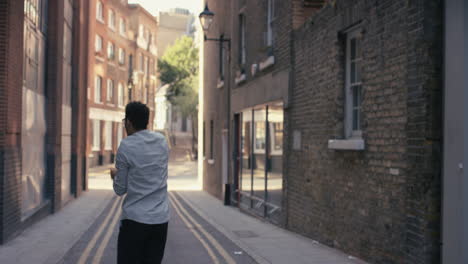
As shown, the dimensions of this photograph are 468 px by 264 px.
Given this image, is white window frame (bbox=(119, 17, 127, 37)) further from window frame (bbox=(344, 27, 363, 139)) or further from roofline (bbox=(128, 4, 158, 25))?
window frame (bbox=(344, 27, 363, 139))

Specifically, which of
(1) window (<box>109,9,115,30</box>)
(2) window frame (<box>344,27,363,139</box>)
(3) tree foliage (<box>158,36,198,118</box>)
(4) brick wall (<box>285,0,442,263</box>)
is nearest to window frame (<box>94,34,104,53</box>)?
(1) window (<box>109,9,115,30</box>)

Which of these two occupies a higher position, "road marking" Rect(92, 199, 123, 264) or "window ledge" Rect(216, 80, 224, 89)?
"window ledge" Rect(216, 80, 224, 89)

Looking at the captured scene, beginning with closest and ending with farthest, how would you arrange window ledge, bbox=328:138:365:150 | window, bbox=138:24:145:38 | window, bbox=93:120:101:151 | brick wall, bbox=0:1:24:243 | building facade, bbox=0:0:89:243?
window ledge, bbox=328:138:365:150 < brick wall, bbox=0:1:24:243 < building facade, bbox=0:0:89:243 < window, bbox=93:120:101:151 < window, bbox=138:24:145:38

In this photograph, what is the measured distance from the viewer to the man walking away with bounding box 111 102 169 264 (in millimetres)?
3898

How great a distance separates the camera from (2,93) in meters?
9.41

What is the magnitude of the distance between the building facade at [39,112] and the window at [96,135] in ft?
62.0

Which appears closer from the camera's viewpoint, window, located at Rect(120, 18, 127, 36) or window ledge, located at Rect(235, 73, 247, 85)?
window ledge, located at Rect(235, 73, 247, 85)

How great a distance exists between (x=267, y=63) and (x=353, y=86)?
4.90 metres

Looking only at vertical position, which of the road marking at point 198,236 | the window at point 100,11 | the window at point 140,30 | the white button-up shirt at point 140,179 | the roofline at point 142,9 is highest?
the roofline at point 142,9

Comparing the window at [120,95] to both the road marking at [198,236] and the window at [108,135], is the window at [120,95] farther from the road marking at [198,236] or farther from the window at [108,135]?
the road marking at [198,236]

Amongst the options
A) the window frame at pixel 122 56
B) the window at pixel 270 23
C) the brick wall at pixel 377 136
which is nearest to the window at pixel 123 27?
the window frame at pixel 122 56

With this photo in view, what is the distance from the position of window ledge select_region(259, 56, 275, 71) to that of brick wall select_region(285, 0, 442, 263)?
6.42ft

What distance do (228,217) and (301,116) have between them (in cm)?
488

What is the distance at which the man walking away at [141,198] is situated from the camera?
12.8ft
